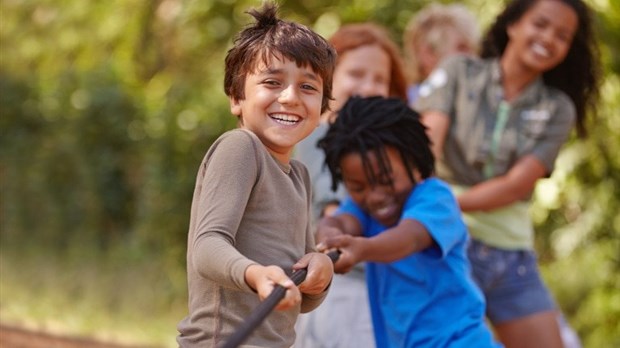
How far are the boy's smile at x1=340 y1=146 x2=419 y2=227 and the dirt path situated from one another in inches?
165

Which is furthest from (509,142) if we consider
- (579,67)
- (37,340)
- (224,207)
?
(37,340)

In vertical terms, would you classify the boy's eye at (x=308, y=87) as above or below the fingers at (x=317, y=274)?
above

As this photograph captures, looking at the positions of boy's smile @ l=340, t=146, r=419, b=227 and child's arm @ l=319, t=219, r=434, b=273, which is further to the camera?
boy's smile @ l=340, t=146, r=419, b=227

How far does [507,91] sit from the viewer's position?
5.01 m

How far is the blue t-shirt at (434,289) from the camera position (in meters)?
3.73

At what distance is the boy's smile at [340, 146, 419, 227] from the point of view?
3865 mm

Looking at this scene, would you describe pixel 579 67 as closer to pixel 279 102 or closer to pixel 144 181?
pixel 279 102

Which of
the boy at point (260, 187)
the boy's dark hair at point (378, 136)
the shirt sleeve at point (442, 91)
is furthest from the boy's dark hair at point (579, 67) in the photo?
the boy at point (260, 187)

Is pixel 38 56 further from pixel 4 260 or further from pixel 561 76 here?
pixel 561 76

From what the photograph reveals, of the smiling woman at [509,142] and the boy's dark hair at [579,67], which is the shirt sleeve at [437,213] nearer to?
the smiling woman at [509,142]

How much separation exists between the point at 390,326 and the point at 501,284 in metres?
1.10

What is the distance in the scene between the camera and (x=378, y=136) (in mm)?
3912

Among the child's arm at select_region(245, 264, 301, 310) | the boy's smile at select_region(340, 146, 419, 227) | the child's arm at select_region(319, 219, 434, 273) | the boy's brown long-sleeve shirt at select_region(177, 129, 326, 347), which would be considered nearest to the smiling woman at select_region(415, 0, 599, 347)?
the boy's smile at select_region(340, 146, 419, 227)

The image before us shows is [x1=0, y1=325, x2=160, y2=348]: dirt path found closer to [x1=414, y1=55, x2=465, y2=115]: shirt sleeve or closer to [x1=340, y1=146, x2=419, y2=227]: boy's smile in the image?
[x1=414, y1=55, x2=465, y2=115]: shirt sleeve
